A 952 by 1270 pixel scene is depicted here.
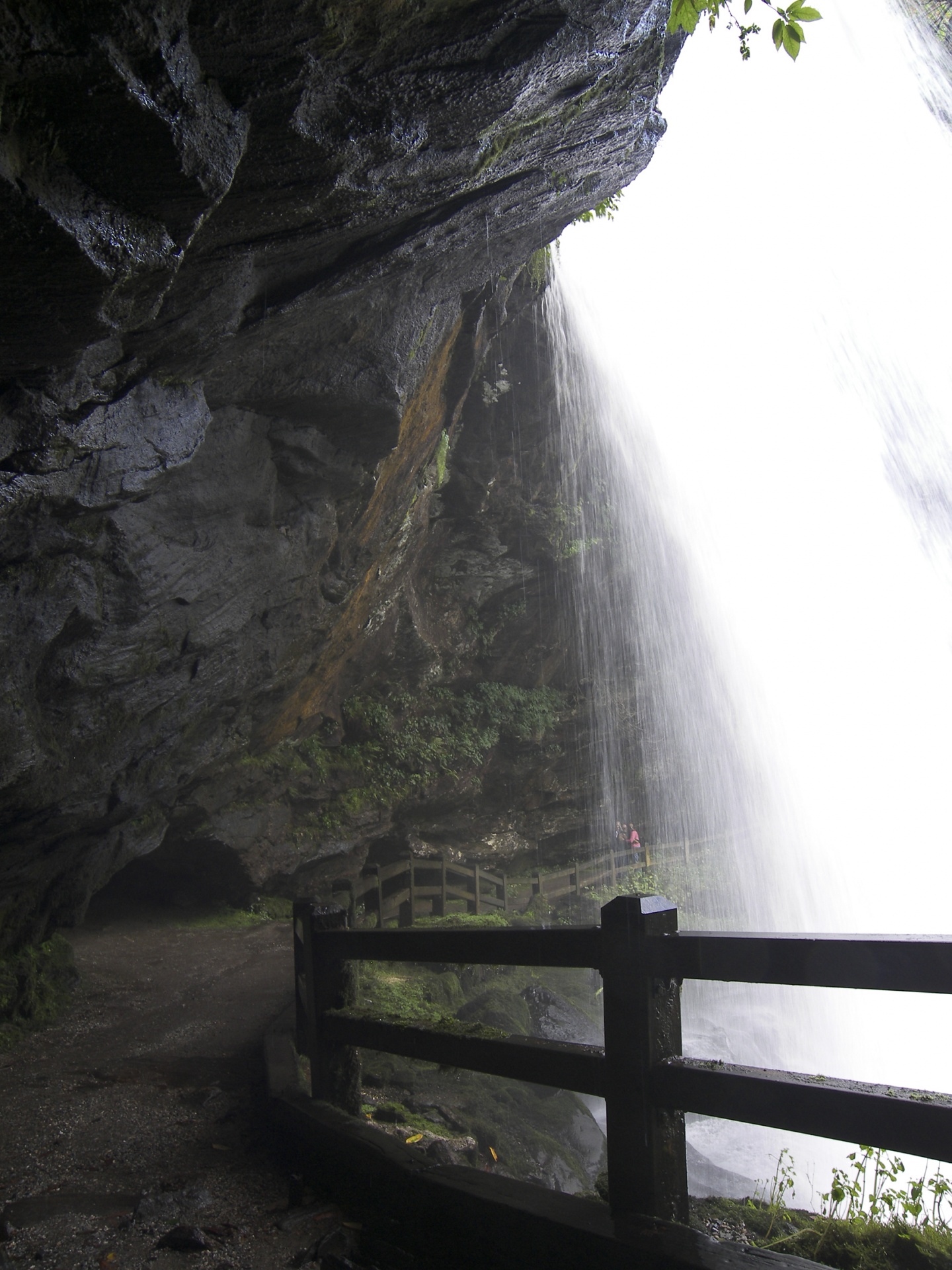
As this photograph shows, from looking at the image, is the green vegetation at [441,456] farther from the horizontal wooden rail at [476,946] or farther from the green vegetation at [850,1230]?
the green vegetation at [850,1230]

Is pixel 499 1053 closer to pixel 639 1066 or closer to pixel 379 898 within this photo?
pixel 639 1066

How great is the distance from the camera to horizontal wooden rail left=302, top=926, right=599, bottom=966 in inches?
107

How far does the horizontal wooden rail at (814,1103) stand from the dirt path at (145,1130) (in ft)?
5.55

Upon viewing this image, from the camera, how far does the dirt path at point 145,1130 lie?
2.94 m

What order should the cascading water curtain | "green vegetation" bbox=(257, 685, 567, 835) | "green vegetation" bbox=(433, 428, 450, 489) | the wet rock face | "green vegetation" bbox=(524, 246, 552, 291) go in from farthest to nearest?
the cascading water curtain
"green vegetation" bbox=(257, 685, 567, 835)
"green vegetation" bbox=(524, 246, 552, 291)
"green vegetation" bbox=(433, 428, 450, 489)
the wet rock face

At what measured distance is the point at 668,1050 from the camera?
2496 mm

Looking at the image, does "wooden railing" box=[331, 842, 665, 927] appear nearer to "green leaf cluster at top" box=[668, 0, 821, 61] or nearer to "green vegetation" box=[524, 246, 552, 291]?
"green leaf cluster at top" box=[668, 0, 821, 61]

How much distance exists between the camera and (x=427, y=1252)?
2.73 metres

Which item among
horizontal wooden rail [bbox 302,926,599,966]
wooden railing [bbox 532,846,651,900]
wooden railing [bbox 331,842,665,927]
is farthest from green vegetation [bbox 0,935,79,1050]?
wooden railing [bbox 532,846,651,900]

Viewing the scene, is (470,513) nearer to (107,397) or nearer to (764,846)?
(107,397)

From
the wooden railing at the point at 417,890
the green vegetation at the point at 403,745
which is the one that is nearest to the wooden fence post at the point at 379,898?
the wooden railing at the point at 417,890

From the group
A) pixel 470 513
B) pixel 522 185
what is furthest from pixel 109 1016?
pixel 470 513

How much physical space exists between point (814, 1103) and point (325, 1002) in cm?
258

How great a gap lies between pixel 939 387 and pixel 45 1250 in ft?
59.8
